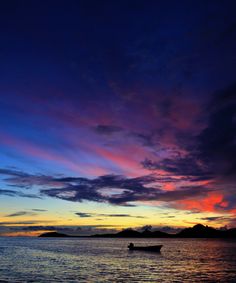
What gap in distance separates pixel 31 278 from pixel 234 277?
122ft

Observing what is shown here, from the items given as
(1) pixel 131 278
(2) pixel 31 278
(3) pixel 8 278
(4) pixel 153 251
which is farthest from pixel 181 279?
(4) pixel 153 251

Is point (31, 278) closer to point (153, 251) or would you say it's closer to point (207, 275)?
point (207, 275)

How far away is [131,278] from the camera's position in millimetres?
57531

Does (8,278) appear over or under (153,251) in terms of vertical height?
under

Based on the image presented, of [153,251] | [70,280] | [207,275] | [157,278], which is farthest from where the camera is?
[153,251]

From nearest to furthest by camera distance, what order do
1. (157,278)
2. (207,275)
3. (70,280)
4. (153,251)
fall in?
(70,280) → (157,278) → (207,275) → (153,251)

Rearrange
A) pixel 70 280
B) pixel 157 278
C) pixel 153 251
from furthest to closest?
1. pixel 153 251
2. pixel 157 278
3. pixel 70 280

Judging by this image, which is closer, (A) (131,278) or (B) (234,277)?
(A) (131,278)

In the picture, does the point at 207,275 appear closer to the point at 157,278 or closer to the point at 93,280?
the point at 157,278

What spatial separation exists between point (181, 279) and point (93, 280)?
15.7 metres

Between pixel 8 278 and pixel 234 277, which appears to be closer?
pixel 8 278

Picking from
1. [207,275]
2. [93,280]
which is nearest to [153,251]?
[207,275]

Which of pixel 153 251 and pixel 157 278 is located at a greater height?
pixel 153 251

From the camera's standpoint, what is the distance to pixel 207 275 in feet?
210
